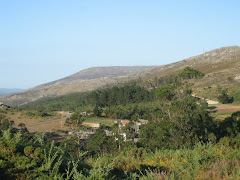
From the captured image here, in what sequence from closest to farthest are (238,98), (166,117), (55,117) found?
1. (166,117)
2. (238,98)
3. (55,117)

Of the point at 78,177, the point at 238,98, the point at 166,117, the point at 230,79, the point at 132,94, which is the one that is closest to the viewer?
the point at 78,177

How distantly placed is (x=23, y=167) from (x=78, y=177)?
967mm

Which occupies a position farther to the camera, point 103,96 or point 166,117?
point 103,96

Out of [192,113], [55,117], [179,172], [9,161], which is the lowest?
[55,117]

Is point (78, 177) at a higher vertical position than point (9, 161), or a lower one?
lower

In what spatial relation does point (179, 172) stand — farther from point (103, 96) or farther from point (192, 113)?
point (103, 96)

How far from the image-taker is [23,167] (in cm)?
415

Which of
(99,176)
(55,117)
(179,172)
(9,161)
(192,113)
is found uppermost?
(9,161)

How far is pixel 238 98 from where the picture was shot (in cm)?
6725

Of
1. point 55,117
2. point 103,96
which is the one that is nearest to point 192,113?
point 55,117

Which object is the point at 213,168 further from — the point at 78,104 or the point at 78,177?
the point at 78,104

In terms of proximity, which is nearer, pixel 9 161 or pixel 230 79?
pixel 9 161

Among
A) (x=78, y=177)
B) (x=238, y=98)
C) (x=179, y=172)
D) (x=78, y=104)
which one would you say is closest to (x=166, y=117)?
(x=179, y=172)

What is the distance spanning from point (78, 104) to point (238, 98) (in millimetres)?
58967
